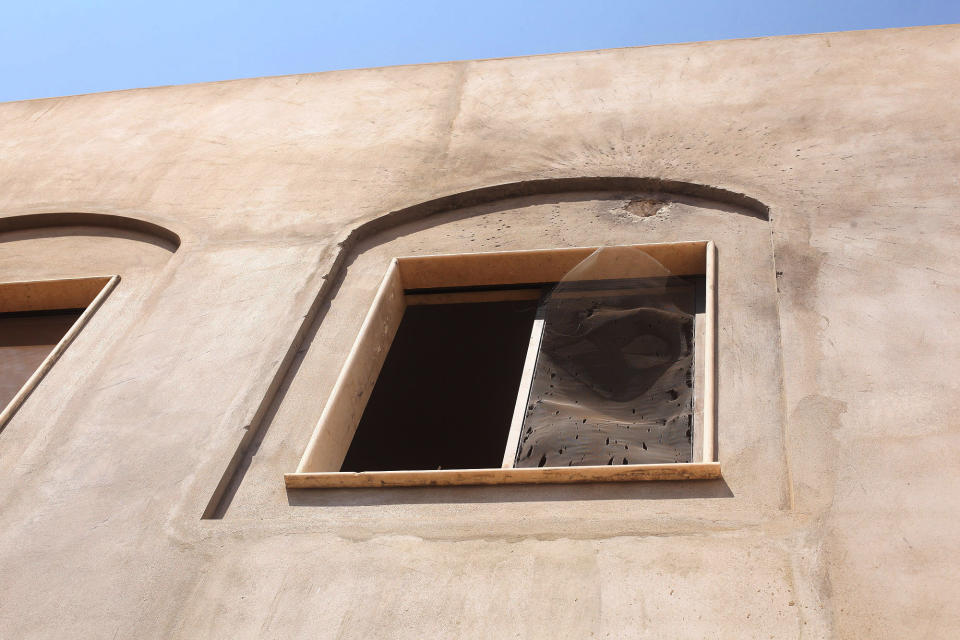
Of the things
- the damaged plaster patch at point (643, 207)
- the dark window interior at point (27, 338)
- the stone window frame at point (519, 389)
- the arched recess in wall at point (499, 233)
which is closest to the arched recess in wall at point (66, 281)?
the dark window interior at point (27, 338)

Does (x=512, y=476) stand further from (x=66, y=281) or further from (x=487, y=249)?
(x=66, y=281)

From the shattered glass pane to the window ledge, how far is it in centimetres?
22

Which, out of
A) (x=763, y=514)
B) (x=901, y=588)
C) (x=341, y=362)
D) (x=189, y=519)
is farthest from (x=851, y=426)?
(x=189, y=519)

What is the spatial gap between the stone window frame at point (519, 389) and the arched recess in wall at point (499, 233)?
0.08 meters

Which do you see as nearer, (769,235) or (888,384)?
(888,384)

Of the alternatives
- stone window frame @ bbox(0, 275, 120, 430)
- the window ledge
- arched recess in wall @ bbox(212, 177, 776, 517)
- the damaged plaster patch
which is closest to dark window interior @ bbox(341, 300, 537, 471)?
arched recess in wall @ bbox(212, 177, 776, 517)

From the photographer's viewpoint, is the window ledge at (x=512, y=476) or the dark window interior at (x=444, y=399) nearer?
the window ledge at (x=512, y=476)

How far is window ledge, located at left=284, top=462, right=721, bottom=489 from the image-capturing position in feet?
10.7

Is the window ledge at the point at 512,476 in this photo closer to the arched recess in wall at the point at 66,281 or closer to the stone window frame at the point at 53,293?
the arched recess in wall at the point at 66,281

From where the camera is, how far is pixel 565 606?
2.84m

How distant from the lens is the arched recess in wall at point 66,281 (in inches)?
186

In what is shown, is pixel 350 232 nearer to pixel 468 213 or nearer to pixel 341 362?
pixel 468 213

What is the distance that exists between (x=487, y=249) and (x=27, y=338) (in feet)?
8.35

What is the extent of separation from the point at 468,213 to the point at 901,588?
3.01 m
